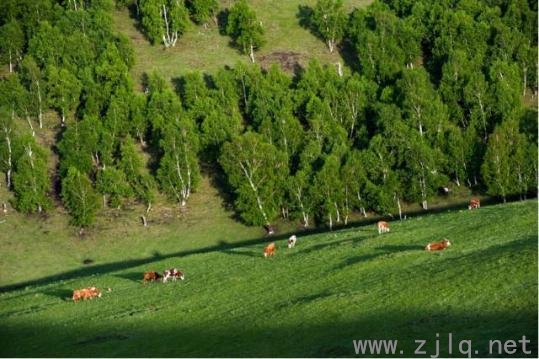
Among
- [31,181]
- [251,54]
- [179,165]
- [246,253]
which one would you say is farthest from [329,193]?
[251,54]

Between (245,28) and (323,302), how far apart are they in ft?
381

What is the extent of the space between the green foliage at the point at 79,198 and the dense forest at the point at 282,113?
0.28 m

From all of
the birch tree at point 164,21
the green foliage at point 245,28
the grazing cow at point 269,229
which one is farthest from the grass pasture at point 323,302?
the birch tree at point 164,21

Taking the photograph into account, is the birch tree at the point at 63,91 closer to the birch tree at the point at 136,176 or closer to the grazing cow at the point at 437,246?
the birch tree at the point at 136,176

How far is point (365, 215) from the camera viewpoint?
10912 cm

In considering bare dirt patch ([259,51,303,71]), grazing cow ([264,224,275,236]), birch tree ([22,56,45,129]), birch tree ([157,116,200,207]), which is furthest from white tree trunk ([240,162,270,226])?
birch tree ([22,56,45,129])

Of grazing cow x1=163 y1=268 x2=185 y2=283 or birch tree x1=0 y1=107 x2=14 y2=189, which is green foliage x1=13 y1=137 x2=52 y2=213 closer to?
birch tree x1=0 y1=107 x2=14 y2=189

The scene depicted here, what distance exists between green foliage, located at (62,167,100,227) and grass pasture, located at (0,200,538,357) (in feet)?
143

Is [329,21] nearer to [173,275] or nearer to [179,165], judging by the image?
[179,165]

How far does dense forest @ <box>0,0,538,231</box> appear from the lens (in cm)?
10888

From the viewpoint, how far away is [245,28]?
148250 millimetres

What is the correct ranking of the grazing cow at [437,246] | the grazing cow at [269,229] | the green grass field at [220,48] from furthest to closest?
the green grass field at [220,48] < the grazing cow at [269,229] < the grazing cow at [437,246]

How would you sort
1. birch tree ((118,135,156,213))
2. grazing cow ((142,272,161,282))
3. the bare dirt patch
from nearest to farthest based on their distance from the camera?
grazing cow ((142,272,161,282)) < birch tree ((118,135,156,213)) < the bare dirt patch

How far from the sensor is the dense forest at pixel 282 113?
108875mm
